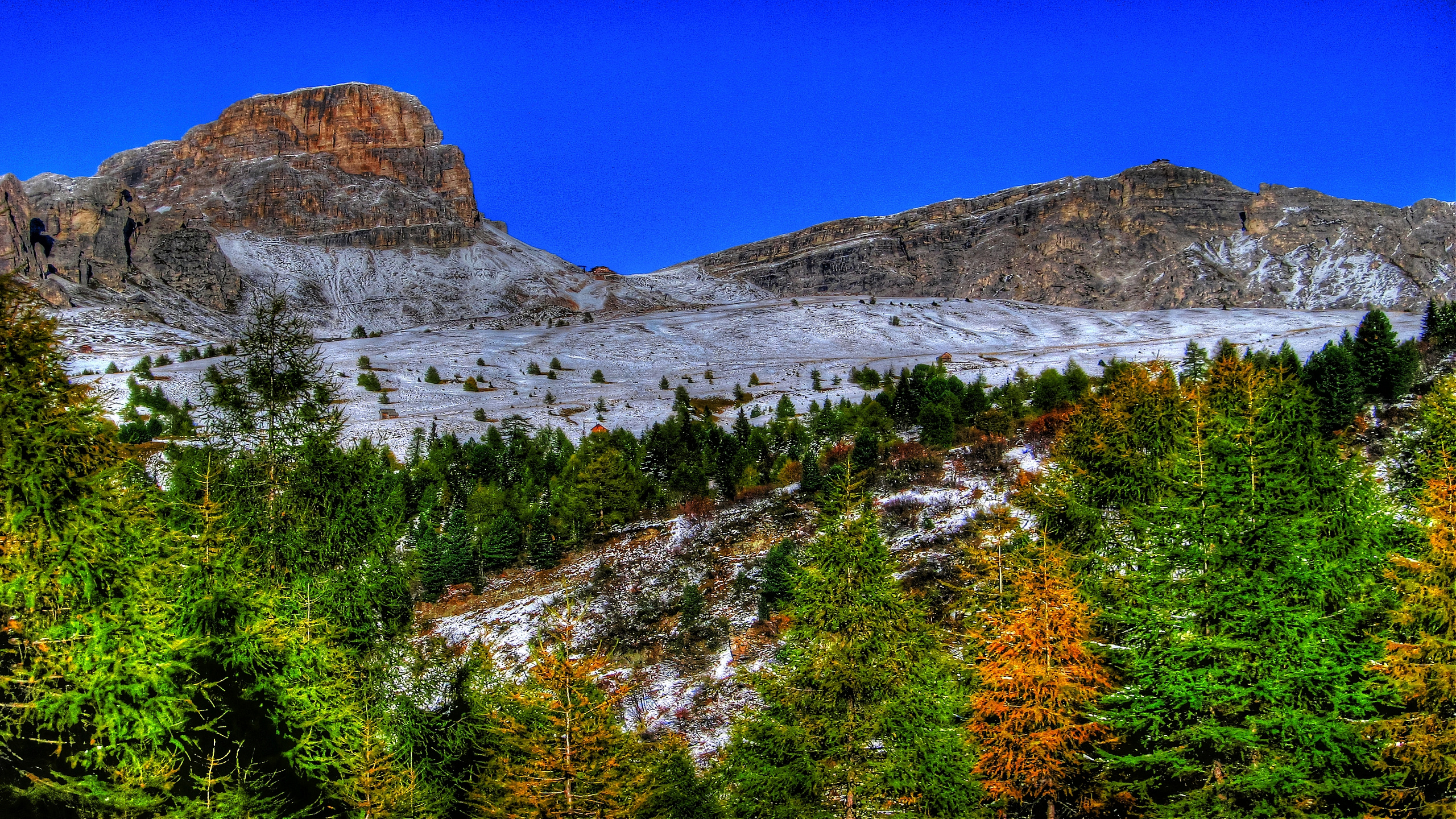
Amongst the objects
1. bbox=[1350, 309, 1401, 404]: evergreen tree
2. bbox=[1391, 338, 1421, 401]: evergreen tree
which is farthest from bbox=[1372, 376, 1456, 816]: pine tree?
bbox=[1391, 338, 1421, 401]: evergreen tree

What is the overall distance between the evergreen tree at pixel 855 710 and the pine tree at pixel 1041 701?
1.97 ft

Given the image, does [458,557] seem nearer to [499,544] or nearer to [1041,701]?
[499,544]

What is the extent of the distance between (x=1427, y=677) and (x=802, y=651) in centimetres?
930

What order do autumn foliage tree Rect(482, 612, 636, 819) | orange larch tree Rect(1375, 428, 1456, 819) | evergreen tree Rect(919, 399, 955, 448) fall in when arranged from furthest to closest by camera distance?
evergreen tree Rect(919, 399, 955, 448), autumn foliage tree Rect(482, 612, 636, 819), orange larch tree Rect(1375, 428, 1456, 819)

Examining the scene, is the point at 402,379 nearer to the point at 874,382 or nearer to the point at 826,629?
the point at 874,382

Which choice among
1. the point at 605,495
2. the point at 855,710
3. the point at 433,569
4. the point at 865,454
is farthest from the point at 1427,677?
the point at 605,495

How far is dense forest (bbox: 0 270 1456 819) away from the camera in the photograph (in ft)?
32.7

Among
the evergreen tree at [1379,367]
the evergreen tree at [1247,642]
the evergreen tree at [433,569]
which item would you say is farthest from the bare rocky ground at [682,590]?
the evergreen tree at [1379,367]

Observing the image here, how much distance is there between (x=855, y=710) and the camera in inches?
634

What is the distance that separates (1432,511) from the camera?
12.1m

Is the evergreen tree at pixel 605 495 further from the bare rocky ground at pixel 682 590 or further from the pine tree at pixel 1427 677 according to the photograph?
the pine tree at pixel 1427 677

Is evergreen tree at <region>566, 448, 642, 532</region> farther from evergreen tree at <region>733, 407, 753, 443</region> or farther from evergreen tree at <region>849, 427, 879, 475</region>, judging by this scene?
evergreen tree at <region>733, 407, 753, 443</region>

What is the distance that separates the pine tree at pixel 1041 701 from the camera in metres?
14.9

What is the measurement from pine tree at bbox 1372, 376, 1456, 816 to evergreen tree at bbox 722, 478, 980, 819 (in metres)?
6.10
